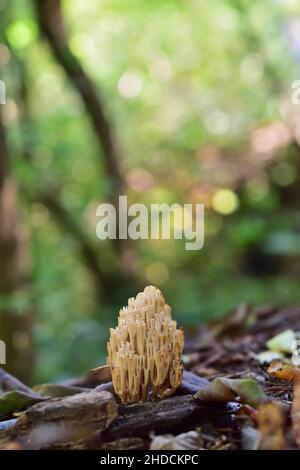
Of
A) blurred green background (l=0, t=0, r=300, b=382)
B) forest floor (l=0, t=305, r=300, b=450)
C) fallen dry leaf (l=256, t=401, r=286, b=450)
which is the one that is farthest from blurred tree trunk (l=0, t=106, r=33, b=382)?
fallen dry leaf (l=256, t=401, r=286, b=450)

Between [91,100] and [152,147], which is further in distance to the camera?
[152,147]

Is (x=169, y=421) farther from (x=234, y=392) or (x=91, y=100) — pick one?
(x=91, y=100)

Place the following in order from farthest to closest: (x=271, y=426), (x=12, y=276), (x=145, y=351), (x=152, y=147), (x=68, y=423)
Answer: (x=152, y=147)
(x=12, y=276)
(x=145, y=351)
(x=68, y=423)
(x=271, y=426)

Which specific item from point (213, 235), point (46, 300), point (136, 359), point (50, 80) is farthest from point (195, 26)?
point (136, 359)

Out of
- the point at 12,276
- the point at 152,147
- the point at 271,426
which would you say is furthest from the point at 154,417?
the point at 152,147

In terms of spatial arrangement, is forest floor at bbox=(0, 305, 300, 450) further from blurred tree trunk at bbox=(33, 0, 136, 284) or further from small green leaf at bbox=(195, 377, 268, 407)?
blurred tree trunk at bbox=(33, 0, 136, 284)
